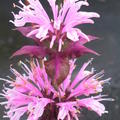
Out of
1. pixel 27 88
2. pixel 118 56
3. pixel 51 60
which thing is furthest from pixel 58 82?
pixel 118 56

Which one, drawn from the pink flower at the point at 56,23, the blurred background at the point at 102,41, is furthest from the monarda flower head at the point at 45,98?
the blurred background at the point at 102,41

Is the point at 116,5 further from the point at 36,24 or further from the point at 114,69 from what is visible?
the point at 36,24

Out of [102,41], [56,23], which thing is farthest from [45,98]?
[102,41]

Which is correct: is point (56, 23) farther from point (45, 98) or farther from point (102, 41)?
point (102, 41)

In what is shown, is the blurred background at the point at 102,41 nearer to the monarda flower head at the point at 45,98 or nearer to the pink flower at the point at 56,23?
the monarda flower head at the point at 45,98

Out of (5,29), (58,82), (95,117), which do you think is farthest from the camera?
(5,29)
